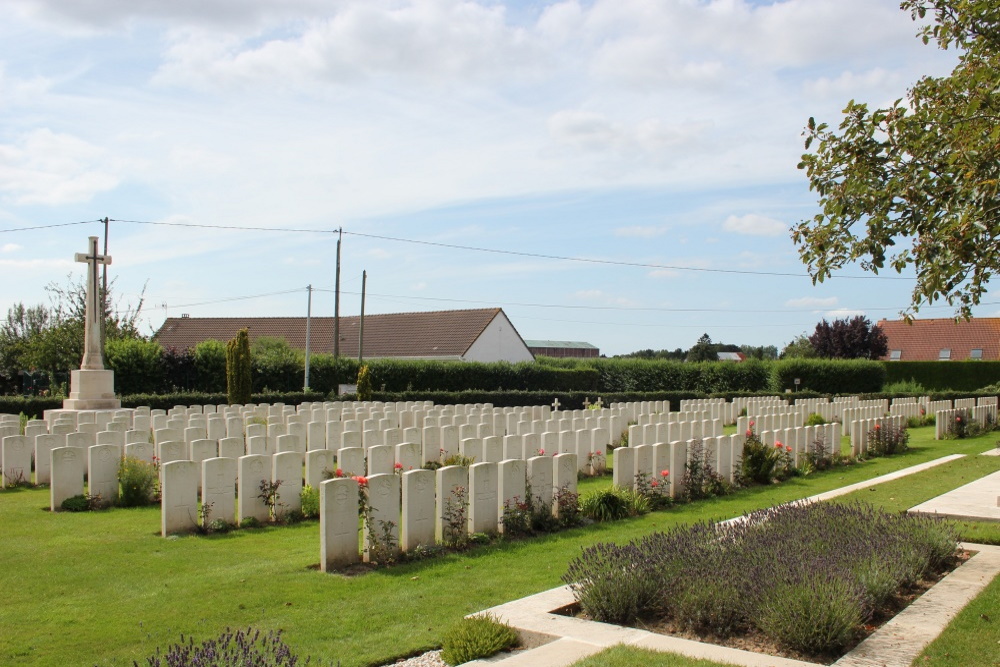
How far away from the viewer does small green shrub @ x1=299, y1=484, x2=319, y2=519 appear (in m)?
9.73

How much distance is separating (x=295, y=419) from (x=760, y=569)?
13.2 meters

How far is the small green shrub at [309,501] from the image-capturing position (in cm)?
973

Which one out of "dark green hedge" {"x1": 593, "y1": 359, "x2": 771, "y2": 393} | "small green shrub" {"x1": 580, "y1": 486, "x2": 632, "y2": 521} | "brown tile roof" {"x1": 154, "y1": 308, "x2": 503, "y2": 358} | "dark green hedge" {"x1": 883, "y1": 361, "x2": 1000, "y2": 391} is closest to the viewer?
"small green shrub" {"x1": 580, "y1": 486, "x2": 632, "y2": 521}

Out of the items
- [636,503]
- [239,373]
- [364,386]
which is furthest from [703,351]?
[636,503]

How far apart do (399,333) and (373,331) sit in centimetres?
210

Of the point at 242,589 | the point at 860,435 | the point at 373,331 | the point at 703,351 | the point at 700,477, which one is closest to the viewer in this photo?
the point at 242,589

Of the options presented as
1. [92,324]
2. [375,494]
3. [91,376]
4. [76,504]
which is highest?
[92,324]

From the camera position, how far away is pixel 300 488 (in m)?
9.80

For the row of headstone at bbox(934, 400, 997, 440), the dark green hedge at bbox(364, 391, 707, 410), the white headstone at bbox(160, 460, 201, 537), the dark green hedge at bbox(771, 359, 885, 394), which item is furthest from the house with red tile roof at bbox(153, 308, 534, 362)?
the white headstone at bbox(160, 460, 201, 537)

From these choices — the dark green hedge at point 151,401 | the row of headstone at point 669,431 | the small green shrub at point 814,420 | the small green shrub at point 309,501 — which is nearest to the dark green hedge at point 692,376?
the dark green hedge at point 151,401

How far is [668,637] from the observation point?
5195mm

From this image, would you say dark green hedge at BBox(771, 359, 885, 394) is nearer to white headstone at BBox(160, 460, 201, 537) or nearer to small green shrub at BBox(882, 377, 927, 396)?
small green shrub at BBox(882, 377, 927, 396)

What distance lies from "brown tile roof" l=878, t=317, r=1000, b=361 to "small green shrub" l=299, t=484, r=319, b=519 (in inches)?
2003

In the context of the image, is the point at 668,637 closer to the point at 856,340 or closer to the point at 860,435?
the point at 860,435
